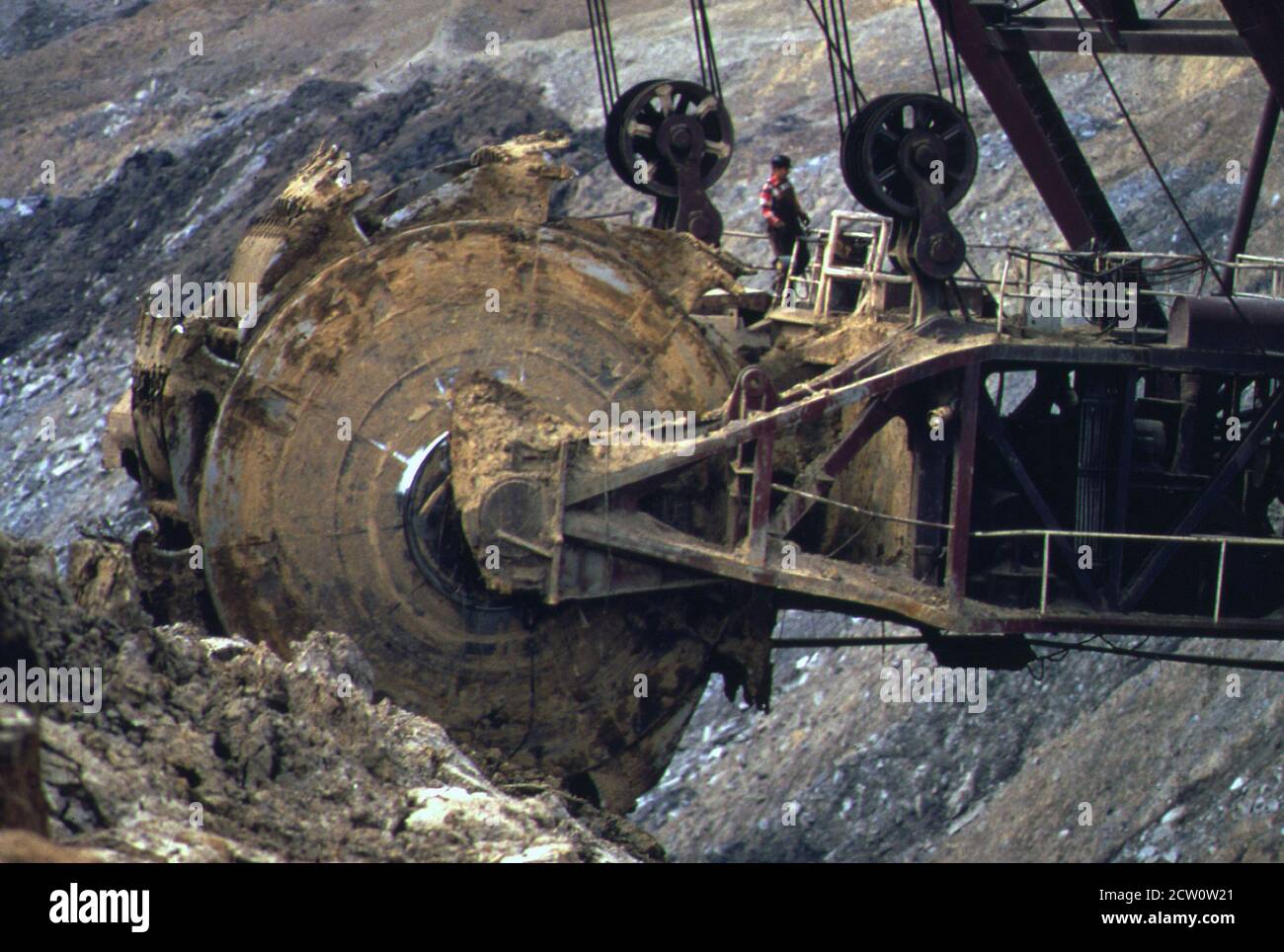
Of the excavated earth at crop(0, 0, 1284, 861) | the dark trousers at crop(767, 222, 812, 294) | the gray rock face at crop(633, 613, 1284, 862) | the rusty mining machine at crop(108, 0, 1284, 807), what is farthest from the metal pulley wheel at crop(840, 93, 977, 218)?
the gray rock face at crop(633, 613, 1284, 862)

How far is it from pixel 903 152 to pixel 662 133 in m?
2.81

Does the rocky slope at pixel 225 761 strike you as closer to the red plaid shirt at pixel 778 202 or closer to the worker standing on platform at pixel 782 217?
the worker standing on platform at pixel 782 217

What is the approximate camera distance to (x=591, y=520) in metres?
11.7

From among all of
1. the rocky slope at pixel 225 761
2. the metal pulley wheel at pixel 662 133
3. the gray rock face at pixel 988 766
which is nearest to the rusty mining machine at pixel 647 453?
the rocky slope at pixel 225 761

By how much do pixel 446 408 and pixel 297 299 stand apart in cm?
98

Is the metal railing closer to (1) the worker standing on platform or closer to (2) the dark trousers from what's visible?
(2) the dark trousers

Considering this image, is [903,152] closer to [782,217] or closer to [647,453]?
[647,453]

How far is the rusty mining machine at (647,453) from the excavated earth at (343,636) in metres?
0.49

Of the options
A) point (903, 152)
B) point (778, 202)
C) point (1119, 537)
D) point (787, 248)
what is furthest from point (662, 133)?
point (1119, 537)

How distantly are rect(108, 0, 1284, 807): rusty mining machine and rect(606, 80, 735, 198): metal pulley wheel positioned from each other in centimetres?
195

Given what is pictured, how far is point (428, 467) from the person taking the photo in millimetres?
11922

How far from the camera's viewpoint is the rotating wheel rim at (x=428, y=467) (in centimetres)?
1172

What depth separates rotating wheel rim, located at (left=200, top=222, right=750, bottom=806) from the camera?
11.7 metres

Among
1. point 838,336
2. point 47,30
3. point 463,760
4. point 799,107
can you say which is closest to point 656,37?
point 799,107
